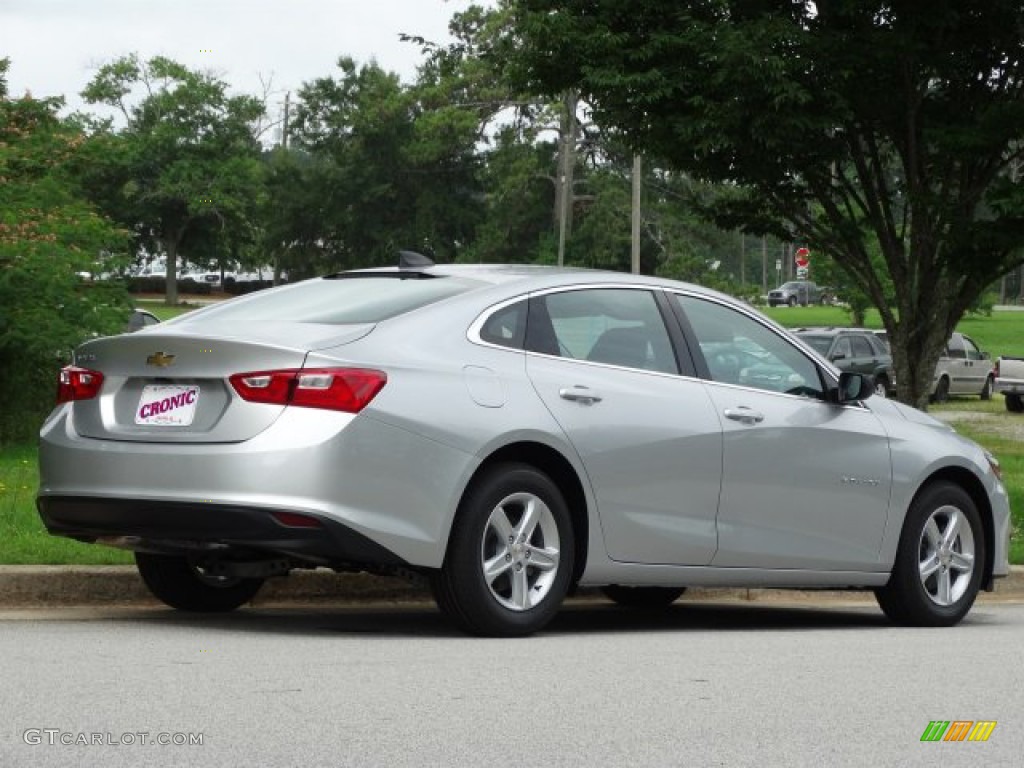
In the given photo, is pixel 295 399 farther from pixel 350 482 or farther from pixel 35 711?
pixel 35 711

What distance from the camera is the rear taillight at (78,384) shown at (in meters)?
8.55

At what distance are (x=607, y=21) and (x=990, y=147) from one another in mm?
3927

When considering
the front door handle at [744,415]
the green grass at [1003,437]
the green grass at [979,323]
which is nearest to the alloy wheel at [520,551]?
the front door handle at [744,415]

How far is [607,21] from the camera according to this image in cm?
1961

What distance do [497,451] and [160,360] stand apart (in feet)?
4.71

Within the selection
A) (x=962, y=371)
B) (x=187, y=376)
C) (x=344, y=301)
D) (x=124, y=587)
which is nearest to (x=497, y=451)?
(x=344, y=301)

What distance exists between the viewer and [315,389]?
313 inches

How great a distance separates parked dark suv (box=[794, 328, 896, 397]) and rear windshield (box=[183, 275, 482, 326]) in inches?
1318

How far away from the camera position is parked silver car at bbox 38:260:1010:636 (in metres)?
7.97

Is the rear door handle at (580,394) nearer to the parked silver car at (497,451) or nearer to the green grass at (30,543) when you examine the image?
the parked silver car at (497,451)

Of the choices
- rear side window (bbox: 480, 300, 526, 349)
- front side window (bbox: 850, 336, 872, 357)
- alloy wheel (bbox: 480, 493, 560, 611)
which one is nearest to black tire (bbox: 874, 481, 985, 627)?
alloy wheel (bbox: 480, 493, 560, 611)

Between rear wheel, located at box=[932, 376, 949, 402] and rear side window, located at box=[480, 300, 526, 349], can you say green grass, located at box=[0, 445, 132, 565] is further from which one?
rear wheel, located at box=[932, 376, 949, 402]

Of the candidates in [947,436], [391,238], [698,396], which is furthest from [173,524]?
[391,238]

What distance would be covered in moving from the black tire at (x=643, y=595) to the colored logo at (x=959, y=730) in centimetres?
424
